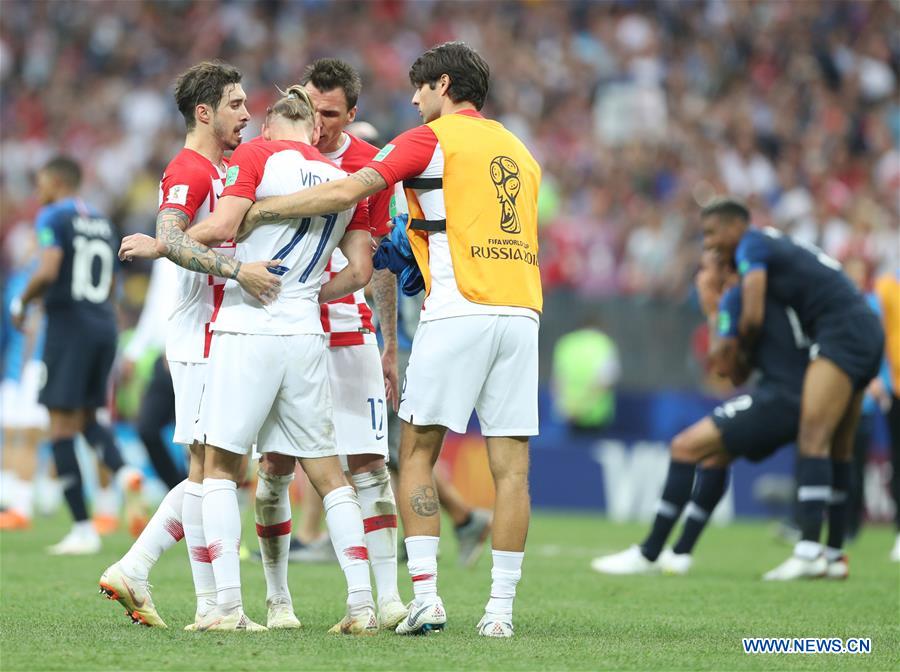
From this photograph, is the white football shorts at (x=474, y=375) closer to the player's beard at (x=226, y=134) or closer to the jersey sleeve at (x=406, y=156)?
the jersey sleeve at (x=406, y=156)

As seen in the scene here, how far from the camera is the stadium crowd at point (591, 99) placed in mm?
18484

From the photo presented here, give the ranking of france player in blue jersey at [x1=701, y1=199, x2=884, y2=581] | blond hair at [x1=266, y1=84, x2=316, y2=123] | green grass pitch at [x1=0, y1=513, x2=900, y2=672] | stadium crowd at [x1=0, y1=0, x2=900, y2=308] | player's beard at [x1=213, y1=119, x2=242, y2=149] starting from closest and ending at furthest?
green grass pitch at [x1=0, y1=513, x2=900, y2=672]
blond hair at [x1=266, y1=84, x2=316, y2=123]
player's beard at [x1=213, y1=119, x2=242, y2=149]
france player in blue jersey at [x1=701, y1=199, x2=884, y2=581]
stadium crowd at [x1=0, y1=0, x2=900, y2=308]

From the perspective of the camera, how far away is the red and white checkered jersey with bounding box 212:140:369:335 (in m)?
6.04

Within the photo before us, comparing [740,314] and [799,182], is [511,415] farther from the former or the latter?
[799,182]

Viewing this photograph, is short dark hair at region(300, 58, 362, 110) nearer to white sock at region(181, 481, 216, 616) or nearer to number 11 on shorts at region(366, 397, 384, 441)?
number 11 on shorts at region(366, 397, 384, 441)

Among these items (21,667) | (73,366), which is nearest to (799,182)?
(73,366)

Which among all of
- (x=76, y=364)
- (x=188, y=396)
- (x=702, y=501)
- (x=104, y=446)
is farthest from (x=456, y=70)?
(x=104, y=446)

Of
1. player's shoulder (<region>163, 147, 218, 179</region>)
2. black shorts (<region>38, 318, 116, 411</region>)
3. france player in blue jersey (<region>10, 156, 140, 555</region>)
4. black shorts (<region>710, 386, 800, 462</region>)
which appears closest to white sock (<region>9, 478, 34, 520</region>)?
france player in blue jersey (<region>10, 156, 140, 555</region>)

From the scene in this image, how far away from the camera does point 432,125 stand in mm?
6191

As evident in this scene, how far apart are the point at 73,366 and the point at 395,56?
13.7 meters

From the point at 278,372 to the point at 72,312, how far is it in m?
5.21

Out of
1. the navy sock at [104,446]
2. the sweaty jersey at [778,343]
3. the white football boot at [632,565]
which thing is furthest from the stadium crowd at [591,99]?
the navy sock at [104,446]

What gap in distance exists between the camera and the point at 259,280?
5949 mm

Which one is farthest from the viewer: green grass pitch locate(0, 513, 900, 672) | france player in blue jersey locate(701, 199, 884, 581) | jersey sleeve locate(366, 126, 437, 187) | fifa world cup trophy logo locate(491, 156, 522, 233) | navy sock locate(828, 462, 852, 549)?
navy sock locate(828, 462, 852, 549)
